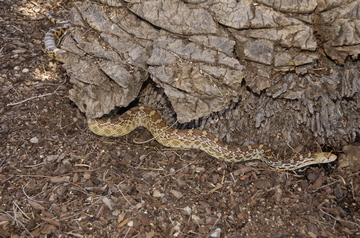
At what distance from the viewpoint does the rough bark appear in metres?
4.84

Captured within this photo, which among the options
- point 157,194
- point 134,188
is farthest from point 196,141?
point 134,188

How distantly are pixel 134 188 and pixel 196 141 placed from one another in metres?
1.61

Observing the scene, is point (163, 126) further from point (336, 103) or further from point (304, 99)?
point (336, 103)

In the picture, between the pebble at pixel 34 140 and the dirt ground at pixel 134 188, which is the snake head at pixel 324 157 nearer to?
the dirt ground at pixel 134 188

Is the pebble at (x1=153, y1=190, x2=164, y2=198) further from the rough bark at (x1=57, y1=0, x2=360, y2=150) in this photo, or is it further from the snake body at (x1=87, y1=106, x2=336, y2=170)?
the snake body at (x1=87, y1=106, x2=336, y2=170)

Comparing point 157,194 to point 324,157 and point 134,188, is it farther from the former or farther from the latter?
point 324,157

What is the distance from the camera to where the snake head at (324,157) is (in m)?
5.76

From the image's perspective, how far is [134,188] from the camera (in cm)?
511

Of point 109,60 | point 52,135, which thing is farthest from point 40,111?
point 109,60

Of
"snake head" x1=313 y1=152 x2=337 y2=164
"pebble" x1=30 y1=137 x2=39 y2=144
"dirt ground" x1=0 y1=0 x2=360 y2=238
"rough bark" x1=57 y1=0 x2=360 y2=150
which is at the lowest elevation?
"pebble" x1=30 y1=137 x2=39 y2=144

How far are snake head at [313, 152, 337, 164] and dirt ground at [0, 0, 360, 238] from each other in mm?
182

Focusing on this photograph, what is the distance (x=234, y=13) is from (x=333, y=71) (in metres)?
1.86

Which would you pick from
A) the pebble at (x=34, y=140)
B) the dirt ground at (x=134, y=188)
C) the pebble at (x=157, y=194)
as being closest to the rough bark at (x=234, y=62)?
the dirt ground at (x=134, y=188)

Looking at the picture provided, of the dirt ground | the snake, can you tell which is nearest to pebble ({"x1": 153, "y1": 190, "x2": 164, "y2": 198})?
the dirt ground
